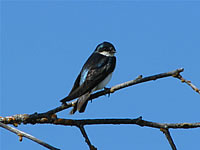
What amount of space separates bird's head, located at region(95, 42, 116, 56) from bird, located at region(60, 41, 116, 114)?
1.9 inches

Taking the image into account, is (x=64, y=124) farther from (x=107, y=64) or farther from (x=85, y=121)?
(x=107, y=64)

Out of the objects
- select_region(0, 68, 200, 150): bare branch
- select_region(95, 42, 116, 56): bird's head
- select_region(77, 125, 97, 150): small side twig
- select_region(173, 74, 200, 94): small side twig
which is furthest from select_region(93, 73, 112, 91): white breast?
select_region(173, 74, 200, 94): small side twig

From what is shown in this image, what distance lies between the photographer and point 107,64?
465 cm

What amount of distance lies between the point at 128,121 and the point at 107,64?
2177 millimetres

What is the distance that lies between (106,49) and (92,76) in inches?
40.4

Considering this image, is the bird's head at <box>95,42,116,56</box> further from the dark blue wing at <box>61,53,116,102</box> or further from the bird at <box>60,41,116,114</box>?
the dark blue wing at <box>61,53,116,102</box>

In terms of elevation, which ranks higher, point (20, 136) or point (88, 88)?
point (88, 88)

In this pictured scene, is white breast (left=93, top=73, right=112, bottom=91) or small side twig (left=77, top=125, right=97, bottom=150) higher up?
white breast (left=93, top=73, right=112, bottom=91)

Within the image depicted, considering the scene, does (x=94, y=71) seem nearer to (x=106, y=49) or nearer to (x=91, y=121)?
(x=106, y=49)

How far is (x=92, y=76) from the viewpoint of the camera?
4.30m

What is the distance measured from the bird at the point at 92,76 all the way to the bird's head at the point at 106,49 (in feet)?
0.16

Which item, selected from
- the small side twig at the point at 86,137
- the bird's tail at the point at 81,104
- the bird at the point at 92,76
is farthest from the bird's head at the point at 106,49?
the small side twig at the point at 86,137

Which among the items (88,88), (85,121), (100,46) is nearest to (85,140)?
(85,121)

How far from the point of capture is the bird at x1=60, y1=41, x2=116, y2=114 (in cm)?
370
